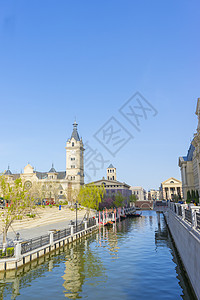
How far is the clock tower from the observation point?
12850 cm

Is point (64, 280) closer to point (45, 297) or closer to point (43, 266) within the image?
point (45, 297)

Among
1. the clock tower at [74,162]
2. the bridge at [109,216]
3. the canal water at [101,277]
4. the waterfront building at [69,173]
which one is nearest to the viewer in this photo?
the canal water at [101,277]

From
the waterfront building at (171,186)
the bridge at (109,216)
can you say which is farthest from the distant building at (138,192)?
the bridge at (109,216)

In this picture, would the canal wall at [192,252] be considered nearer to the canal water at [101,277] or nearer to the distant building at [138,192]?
the canal water at [101,277]

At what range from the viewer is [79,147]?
133 meters

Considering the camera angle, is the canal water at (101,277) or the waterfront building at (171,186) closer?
the canal water at (101,277)

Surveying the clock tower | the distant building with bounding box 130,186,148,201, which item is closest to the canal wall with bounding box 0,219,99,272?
the clock tower

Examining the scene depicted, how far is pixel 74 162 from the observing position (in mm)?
131875

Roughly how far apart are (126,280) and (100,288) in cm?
239

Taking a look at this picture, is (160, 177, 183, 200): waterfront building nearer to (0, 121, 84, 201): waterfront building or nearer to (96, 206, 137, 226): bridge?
(0, 121, 84, 201): waterfront building

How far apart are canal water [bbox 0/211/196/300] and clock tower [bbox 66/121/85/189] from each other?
103767mm

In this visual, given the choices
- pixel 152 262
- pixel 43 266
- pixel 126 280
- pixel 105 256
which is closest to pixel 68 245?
pixel 105 256

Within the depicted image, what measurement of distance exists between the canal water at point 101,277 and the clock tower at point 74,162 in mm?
103767

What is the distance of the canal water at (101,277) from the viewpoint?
14.1m
